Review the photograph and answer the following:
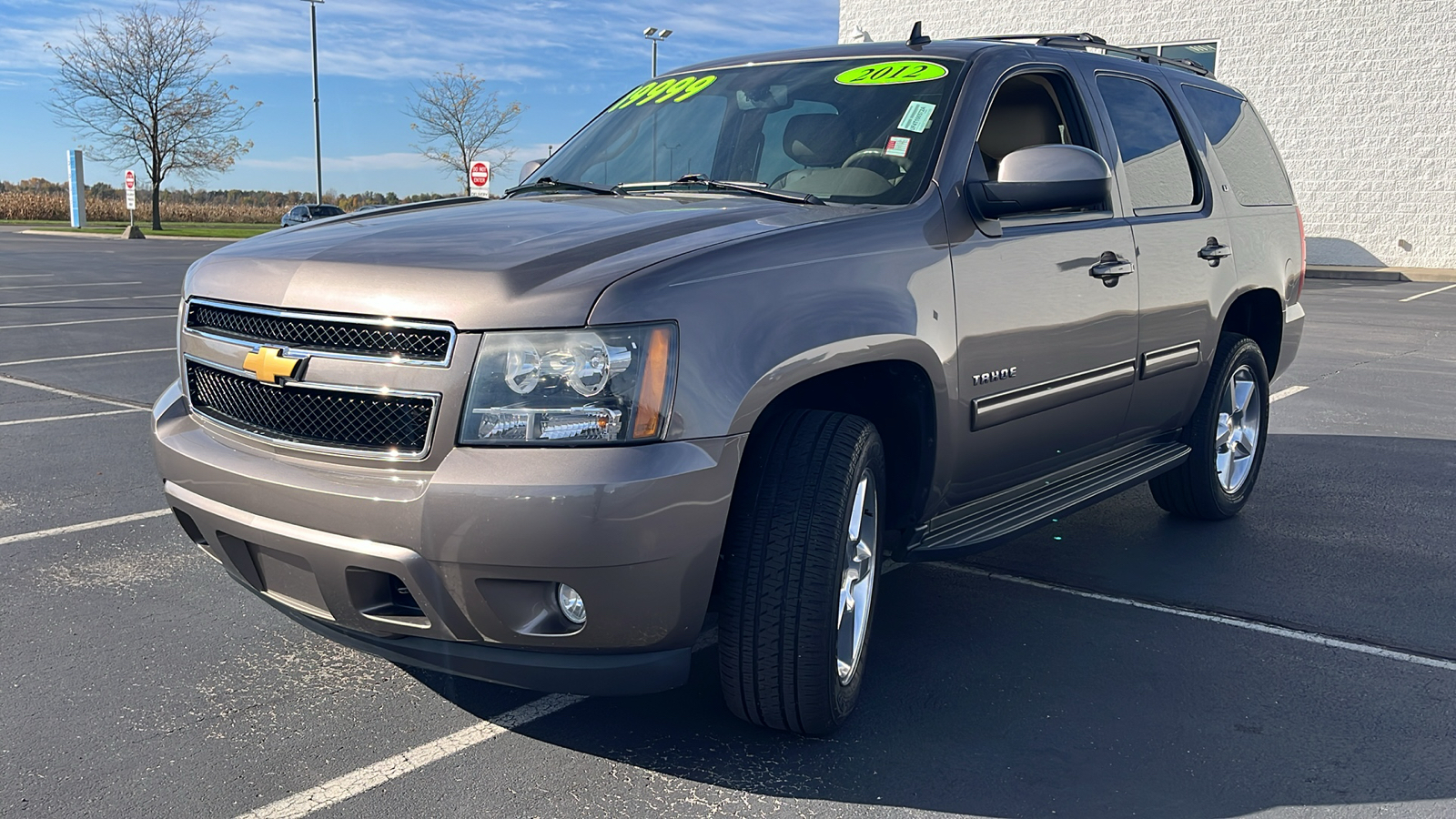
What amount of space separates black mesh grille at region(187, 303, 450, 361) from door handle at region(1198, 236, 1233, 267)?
3.37 metres

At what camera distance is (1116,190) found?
4.39 meters

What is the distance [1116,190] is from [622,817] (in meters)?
2.94

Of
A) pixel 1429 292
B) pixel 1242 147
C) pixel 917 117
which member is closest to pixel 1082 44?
pixel 1242 147

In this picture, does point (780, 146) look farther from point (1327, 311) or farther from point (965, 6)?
point (965, 6)

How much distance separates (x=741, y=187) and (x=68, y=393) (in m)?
6.59

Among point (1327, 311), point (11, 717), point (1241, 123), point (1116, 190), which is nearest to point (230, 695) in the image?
point (11, 717)

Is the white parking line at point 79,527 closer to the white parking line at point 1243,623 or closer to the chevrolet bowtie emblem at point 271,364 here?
the chevrolet bowtie emblem at point 271,364

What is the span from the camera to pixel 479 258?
279 cm

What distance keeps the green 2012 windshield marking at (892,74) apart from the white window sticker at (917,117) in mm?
150

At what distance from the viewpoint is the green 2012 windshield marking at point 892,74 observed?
3.97 meters

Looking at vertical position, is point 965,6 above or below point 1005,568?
above

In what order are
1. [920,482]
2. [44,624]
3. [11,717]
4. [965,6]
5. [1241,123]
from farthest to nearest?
1. [965,6]
2. [1241,123]
3. [44,624]
4. [920,482]
5. [11,717]

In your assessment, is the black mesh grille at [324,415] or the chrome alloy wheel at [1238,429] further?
the chrome alloy wheel at [1238,429]

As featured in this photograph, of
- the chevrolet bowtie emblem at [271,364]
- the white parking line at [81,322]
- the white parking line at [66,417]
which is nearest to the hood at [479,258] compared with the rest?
the chevrolet bowtie emblem at [271,364]
